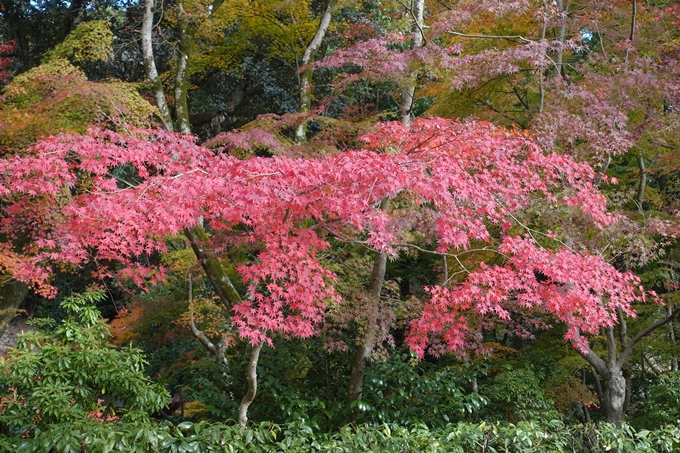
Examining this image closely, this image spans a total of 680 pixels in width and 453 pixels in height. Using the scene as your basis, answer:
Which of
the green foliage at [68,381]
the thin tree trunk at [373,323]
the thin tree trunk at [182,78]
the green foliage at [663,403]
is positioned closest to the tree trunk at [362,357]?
the thin tree trunk at [373,323]

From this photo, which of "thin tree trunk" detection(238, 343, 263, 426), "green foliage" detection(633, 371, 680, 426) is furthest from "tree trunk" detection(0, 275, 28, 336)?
"green foliage" detection(633, 371, 680, 426)

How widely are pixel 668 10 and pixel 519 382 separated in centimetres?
541

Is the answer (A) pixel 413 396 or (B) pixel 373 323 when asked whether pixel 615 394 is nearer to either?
(A) pixel 413 396

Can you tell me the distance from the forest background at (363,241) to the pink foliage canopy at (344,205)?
1.2 inches

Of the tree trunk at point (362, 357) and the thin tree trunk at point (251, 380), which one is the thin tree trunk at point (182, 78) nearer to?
the tree trunk at point (362, 357)

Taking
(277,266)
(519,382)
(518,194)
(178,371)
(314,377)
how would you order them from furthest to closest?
(178,371) < (519,382) < (314,377) < (518,194) < (277,266)

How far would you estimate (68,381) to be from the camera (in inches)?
173

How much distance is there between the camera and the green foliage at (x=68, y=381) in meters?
4.25

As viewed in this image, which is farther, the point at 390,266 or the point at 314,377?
the point at 390,266

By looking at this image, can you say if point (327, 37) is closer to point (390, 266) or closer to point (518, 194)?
point (390, 266)

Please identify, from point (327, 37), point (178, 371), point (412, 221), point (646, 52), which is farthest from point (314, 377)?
point (327, 37)

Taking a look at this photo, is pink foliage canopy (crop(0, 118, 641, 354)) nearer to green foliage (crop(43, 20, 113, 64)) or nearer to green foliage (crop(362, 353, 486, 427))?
green foliage (crop(362, 353, 486, 427))

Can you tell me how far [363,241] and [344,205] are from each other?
118 centimetres

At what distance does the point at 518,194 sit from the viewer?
579cm
